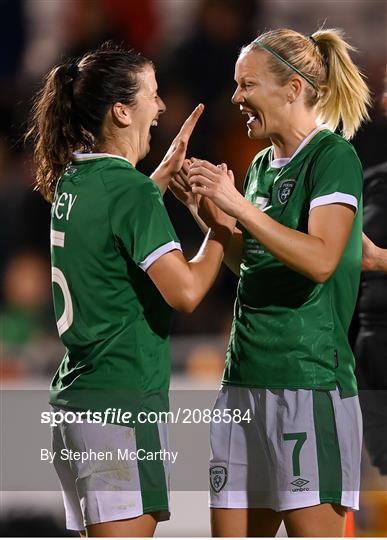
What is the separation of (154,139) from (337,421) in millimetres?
2444

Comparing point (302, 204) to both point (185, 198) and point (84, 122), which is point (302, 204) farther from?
point (84, 122)

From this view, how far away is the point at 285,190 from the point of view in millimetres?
1904

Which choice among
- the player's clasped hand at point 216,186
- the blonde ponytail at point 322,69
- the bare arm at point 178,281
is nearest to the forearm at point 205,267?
the bare arm at point 178,281

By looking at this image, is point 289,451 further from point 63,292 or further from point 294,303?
point 63,292

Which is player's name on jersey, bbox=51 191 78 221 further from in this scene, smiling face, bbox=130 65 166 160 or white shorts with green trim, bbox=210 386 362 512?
white shorts with green trim, bbox=210 386 362 512

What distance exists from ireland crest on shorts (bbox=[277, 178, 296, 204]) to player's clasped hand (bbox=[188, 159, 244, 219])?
11 centimetres

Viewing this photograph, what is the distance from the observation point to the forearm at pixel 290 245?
1760 mm

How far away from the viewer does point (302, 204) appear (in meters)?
1.88

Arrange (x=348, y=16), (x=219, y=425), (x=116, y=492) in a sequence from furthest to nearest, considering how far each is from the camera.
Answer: (x=348, y=16)
(x=219, y=425)
(x=116, y=492)

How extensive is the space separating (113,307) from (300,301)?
14.3 inches

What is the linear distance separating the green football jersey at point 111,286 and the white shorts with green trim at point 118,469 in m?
0.05

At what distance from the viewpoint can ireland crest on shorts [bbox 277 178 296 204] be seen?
1896 mm

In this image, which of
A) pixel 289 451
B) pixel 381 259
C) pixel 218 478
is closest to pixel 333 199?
pixel 381 259

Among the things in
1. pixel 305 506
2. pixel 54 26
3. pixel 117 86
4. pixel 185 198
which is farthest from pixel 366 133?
pixel 54 26
